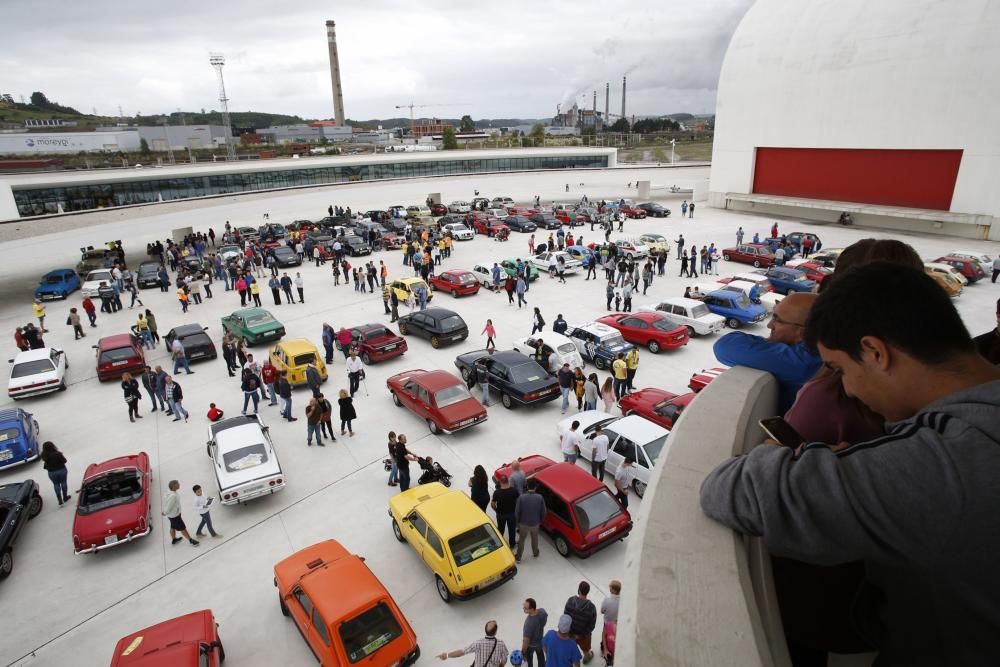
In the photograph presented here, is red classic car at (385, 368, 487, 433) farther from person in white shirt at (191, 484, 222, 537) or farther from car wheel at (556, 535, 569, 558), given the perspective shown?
person in white shirt at (191, 484, 222, 537)

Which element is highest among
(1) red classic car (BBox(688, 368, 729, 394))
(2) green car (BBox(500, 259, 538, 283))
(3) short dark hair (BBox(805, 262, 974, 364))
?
(3) short dark hair (BBox(805, 262, 974, 364))

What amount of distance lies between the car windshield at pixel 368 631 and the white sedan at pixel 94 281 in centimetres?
2645

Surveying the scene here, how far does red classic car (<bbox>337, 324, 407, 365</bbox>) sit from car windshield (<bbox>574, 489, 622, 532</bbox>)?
1027cm

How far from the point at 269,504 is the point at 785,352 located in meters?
11.1

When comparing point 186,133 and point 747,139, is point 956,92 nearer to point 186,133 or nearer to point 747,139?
point 747,139

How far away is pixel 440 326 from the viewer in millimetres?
19125

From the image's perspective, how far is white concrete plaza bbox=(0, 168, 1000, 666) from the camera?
28.0ft

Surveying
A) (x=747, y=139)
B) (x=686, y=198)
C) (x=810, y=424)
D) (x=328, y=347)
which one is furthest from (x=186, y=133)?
(x=810, y=424)

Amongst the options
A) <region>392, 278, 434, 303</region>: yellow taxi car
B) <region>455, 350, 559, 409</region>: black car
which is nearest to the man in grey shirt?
<region>455, 350, 559, 409</region>: black car

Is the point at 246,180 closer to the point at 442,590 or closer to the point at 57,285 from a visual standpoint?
the point at 57,285

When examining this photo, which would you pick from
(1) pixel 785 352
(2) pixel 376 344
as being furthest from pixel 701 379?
(1) pixel 785 352

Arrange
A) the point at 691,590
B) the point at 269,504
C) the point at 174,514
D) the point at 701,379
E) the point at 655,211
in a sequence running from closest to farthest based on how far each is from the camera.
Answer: the point at 691,590
the point at 174,514
the point at 269,504
the point at 701,379
the point at 655,211

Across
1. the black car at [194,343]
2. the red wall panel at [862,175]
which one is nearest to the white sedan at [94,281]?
the black car at [194,343]

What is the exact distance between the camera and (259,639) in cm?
820
